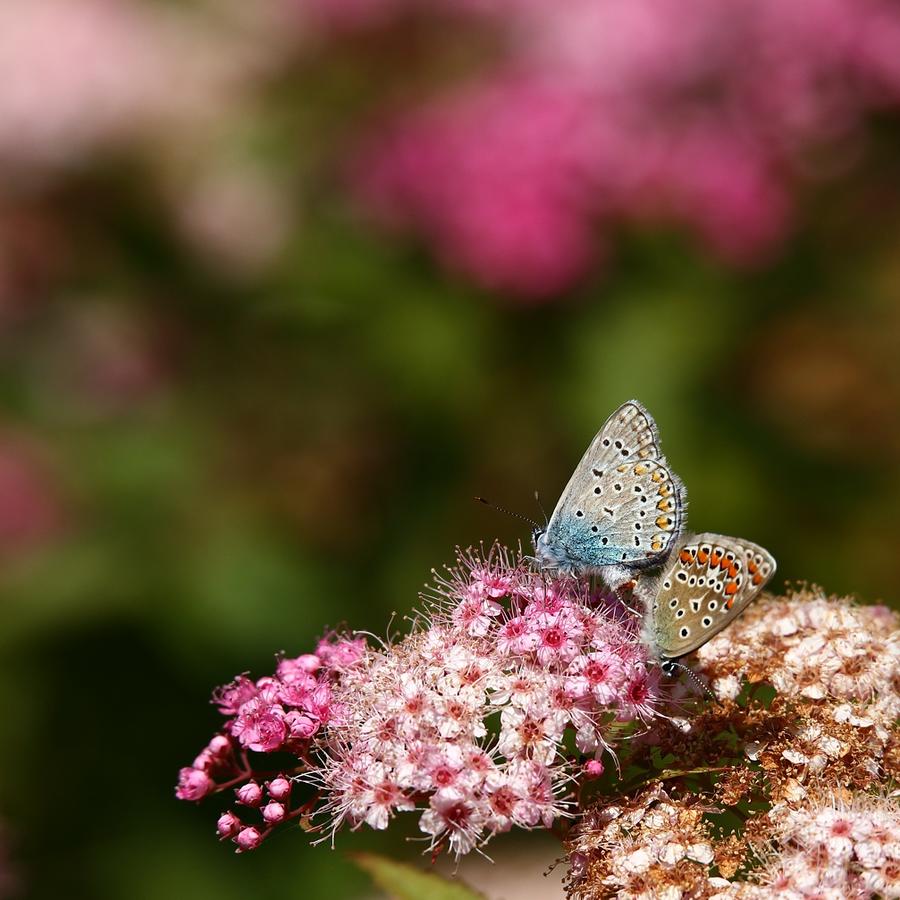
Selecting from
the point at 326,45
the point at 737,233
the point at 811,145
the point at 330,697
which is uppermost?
the point at 326,45

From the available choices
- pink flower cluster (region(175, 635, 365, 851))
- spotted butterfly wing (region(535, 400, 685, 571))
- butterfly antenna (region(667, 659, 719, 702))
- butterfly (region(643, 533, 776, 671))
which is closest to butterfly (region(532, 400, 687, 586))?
spotted butterfly wing (region(535, 400, 685, 571))

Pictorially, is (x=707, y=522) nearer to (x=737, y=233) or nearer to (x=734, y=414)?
(x=734, y=414)

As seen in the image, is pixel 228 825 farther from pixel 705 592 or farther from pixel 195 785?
pixel 705 592

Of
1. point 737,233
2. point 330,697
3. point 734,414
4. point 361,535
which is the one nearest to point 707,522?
point 734,414

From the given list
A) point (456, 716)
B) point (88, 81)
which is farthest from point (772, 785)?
point (88, 81)

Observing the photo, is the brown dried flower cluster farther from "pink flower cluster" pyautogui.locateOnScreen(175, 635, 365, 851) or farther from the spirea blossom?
"pink flower cluster" pyautogui.locateOnScreen(175, 635, 365, 851)

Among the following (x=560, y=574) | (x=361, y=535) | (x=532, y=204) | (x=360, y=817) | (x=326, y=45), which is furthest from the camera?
(x=326, y=45)

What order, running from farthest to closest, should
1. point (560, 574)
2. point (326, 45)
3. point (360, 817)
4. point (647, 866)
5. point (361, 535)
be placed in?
1. point (326, 45)
2. point (361, 535)
3. point (560, 574)
4. point (360, 817)
5. point (647, 866)
